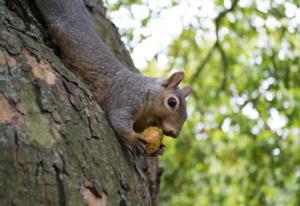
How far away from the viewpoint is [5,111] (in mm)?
1525

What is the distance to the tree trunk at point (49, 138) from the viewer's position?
1460mm

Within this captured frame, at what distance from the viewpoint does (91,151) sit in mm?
1647

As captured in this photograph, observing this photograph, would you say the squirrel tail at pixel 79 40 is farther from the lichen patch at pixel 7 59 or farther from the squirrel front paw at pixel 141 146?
the lichen patch at pixel 7 59

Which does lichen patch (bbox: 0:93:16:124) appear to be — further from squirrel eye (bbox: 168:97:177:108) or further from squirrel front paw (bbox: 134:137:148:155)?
squirrel eye (bbox: 168:97:177:108)

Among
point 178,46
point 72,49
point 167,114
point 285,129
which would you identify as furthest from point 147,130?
point 178,46

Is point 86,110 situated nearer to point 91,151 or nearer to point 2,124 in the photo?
point 91,151

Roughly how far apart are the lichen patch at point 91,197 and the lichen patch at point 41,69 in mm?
290

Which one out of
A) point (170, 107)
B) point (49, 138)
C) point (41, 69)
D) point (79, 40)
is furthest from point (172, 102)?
point (49, 138)

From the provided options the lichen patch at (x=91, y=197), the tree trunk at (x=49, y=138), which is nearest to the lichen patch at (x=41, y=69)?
the tree trunk at (x=49, y=138)

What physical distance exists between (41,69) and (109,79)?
707mm

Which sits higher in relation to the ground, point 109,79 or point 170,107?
point 109,79

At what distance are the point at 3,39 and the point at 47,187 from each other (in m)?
0.42

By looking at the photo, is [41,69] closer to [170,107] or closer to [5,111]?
[5,111]

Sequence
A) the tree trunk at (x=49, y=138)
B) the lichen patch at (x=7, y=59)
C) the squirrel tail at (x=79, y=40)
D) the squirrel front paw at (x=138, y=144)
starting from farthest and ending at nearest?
1. the squirrel tail at (x=79, y=40)
2. the squirrel front paw at (x=138, y=144)
3. the lichen patch at (x=7, y=59)
4. the tree trunk at (x=49, y=138)
